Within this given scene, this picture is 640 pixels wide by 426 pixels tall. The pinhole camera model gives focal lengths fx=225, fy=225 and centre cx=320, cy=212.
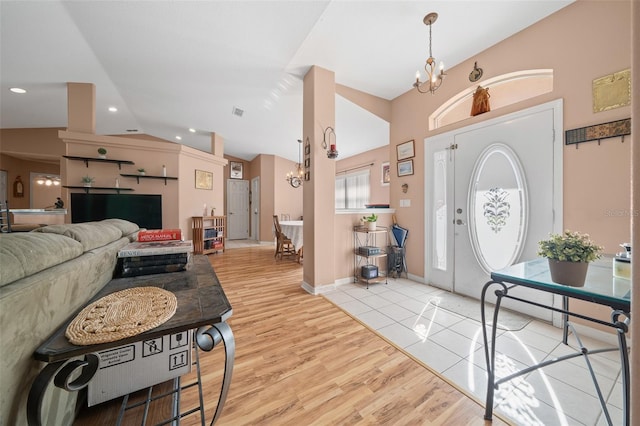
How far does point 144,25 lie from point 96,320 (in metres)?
3.16

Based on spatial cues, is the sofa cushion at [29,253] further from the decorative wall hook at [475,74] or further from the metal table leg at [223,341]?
the decorative wall hook at [475,74]

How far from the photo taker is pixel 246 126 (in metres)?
5.10

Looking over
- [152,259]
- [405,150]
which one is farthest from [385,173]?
[152,259]

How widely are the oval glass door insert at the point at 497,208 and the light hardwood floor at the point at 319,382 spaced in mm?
1656

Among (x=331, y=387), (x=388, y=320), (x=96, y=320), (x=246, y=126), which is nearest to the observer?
(x=96, y=320)

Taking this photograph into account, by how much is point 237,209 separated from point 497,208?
714cm

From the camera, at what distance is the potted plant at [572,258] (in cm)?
100

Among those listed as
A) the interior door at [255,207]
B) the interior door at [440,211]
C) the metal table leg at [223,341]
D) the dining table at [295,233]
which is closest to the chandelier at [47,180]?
the interior door at [255,207]

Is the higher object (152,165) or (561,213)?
(152,165)

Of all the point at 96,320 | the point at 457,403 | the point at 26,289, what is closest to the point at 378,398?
the point at 457,403

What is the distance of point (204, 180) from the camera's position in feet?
18.5

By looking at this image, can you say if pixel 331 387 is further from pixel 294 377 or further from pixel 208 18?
pixel 208 18

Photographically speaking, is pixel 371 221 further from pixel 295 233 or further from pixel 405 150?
pixel 295 233

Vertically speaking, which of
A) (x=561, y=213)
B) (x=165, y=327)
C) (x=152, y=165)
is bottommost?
(x=165, y=327)
